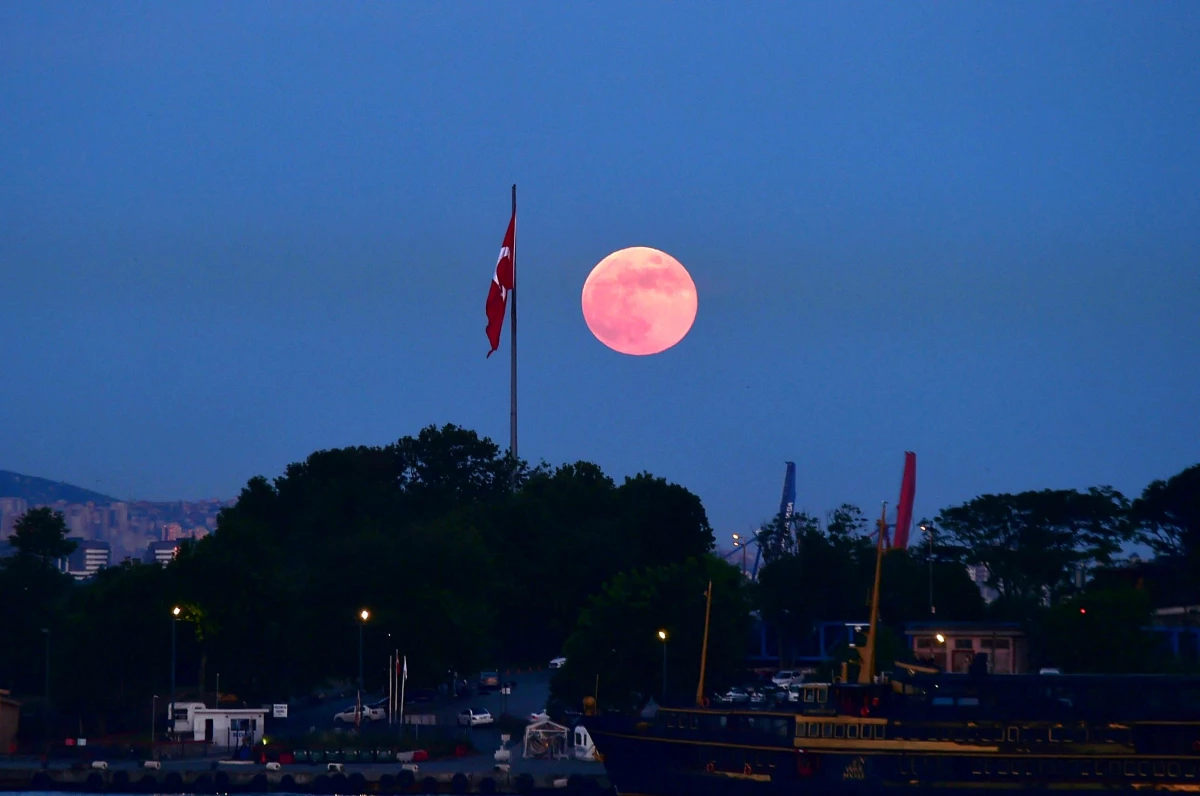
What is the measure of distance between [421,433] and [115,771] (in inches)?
4000

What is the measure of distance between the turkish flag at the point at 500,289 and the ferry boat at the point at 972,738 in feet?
211

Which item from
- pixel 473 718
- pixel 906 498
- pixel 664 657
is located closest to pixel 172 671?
pixel 473 718

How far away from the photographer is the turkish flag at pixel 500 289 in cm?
11438

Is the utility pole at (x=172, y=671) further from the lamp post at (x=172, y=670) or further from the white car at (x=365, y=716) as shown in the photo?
the white car at (x=365, y=716)

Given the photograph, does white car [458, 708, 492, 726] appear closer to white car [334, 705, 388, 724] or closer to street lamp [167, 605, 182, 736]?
white car [334, 705, 388, 724]

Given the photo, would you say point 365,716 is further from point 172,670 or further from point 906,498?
point 906,498

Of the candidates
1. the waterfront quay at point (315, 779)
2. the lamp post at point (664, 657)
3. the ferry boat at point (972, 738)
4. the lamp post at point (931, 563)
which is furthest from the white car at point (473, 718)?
the lamp post at point (931, 563)

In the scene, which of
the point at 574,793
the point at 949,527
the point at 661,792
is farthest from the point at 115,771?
the point at 949,527

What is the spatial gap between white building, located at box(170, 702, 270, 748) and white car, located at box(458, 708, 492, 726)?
10.8m

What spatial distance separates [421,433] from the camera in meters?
167

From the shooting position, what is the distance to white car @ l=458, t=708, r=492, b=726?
83188mm

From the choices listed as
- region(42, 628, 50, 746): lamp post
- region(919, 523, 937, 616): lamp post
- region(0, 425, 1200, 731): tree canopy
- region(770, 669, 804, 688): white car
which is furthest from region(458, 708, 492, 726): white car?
region(919, 523, 937, 616): lamp post

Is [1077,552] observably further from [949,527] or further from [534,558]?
[534,558]

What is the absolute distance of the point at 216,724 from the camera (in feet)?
254
